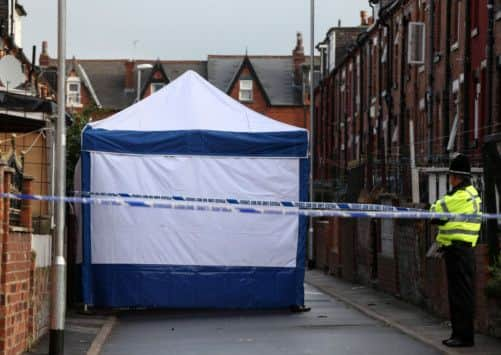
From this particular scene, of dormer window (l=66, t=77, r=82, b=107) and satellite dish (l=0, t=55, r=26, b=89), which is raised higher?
dormer window (l=66, t=77, r=82, b=107)

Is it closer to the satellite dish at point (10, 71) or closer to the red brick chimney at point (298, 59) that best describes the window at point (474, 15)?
the satellite dish at point (10, 71)

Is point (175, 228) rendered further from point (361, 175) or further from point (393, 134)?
point (393, 134)

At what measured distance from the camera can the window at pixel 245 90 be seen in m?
83.9

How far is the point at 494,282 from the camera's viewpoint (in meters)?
14.4

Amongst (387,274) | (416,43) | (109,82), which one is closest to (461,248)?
(387,274)

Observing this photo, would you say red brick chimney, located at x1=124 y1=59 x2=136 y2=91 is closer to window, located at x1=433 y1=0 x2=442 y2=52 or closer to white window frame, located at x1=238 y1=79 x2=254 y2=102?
white window frame, located at x1=238 y1=79 x2=254 y2=102

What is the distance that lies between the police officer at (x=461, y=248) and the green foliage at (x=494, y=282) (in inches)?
12.4

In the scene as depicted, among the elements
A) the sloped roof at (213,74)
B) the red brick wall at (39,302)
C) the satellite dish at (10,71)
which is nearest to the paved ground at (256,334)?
the red brick wall at (39,302)

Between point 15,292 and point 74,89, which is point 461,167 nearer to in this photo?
point 15,292

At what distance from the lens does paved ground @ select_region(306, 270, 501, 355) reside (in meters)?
14.0

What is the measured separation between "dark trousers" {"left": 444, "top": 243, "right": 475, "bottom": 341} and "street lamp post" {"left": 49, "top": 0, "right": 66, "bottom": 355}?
427cm

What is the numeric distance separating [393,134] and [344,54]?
1659 centimetres

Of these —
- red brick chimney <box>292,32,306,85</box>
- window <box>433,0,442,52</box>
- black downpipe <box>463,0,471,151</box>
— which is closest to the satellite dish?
black downpipe <box>463,0,471,151</box>

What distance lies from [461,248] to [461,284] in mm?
408
